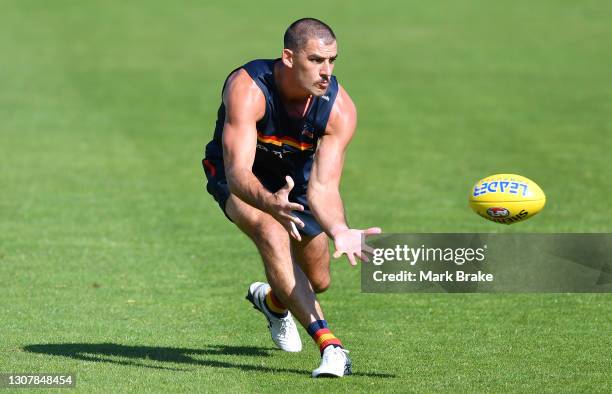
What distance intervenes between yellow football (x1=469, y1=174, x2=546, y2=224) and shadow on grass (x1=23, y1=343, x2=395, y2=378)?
1.95 meters

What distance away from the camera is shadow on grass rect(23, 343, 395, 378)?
28.2 feet

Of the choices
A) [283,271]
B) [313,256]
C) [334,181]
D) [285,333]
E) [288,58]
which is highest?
[288,58]

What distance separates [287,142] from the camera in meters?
8.88

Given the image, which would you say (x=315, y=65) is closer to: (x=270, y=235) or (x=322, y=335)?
(x=270, y=235)

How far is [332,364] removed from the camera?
8047 millimetres

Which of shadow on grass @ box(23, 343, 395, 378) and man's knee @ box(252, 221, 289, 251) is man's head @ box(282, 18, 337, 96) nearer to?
man's knee @ box(252, 221, 289, 251)

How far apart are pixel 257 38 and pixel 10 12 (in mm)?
8132

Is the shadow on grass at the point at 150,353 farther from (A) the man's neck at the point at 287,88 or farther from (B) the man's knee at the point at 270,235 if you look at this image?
(A) the man's neck at the point at 287,88

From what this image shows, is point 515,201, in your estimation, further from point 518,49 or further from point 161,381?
point 518,49

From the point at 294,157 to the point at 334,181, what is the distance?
0.67m

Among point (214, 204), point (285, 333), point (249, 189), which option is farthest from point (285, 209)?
point (214, 204)

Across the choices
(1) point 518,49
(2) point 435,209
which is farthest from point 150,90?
(2) point 435,209

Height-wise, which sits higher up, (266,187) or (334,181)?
(266,187)

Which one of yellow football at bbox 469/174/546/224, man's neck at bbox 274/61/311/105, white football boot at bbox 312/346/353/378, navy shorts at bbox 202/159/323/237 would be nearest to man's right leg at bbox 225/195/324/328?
white football boot at bbox 312/346/353/378
